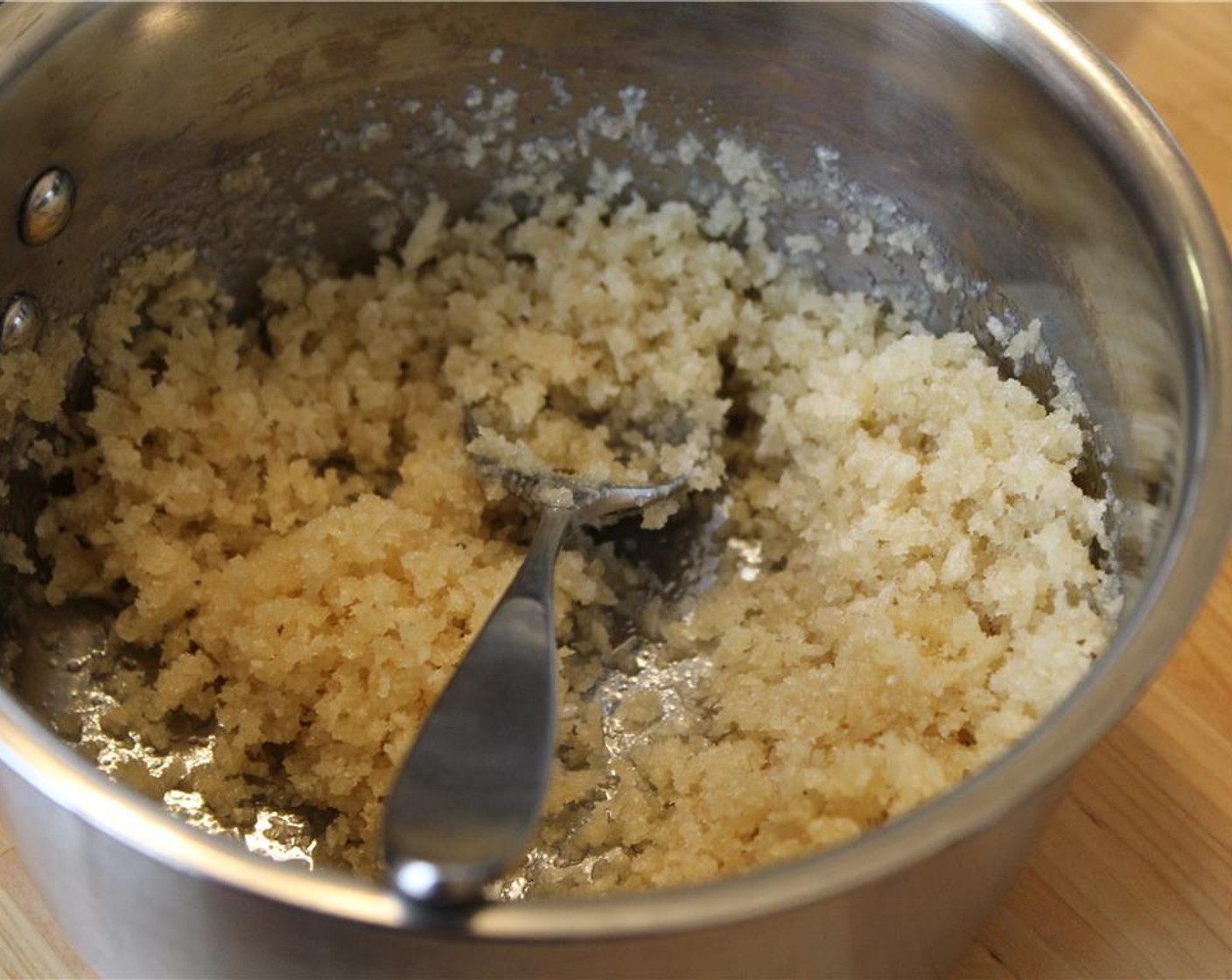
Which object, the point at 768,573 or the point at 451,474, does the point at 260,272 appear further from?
the point at 768,573

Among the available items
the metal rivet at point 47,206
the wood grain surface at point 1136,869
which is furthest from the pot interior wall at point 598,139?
the wood grain surface at point 1136,869

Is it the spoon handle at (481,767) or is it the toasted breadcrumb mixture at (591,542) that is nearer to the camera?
the spoon handle at (481,767)

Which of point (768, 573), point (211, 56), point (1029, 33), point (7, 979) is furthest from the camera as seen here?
point (768, 573)

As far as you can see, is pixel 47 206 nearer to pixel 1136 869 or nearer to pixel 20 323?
pixel 20 323

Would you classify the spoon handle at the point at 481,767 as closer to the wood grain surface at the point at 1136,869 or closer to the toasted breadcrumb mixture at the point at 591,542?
the toasted breadcrumb mixture at the point at 591,542

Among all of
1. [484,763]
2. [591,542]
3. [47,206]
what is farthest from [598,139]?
[484,763]

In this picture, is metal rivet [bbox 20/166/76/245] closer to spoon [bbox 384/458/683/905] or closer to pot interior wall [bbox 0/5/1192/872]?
pot interior wall [bbox 0/5/1192/872]

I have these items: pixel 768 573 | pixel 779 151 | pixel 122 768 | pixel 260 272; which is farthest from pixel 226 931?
pixel 779 151
